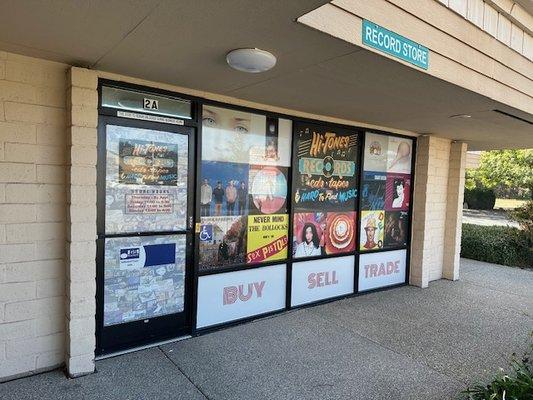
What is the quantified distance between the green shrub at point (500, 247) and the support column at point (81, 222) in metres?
8.05

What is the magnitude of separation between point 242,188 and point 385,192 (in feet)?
8.45

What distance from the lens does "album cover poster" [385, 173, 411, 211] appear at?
19.1 ft

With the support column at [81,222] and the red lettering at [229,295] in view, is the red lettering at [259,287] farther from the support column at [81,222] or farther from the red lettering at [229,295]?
the support column at [81,222]

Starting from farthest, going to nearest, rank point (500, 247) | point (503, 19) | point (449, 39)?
1. point (500, 247)
2. point (503, 19)
3. point (449, 39)

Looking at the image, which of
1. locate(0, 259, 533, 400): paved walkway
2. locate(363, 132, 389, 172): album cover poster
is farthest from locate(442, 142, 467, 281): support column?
locate(363, 132, 389, 172): album cover poster

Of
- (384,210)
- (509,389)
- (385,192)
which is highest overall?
(385,192)

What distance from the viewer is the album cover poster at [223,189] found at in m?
3.94

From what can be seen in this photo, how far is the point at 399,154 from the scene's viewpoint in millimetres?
5922

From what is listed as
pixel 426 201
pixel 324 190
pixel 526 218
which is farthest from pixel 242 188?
pixel 526 218

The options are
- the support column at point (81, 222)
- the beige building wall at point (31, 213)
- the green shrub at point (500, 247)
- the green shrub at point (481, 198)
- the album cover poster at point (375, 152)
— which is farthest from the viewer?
the green shrub at point (481, 198)

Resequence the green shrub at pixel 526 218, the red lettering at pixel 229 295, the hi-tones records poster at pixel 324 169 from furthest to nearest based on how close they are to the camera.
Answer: the green shrub at pixel 526 218 < the hi-tones records poster at pixel 324 169 < the red lettering at pixel 229 295

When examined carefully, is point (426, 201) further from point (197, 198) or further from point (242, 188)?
point (197, 198)

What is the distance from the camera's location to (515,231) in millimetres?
8461

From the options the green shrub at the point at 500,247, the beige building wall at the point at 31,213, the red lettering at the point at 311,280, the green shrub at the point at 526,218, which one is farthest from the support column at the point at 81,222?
the green shrub at the point at 526,218
